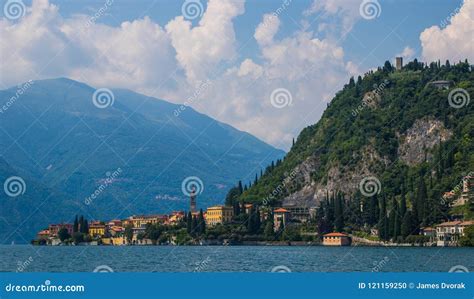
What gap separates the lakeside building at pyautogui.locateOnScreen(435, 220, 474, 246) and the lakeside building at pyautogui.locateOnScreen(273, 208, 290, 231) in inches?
1158

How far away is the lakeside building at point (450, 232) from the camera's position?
103188 millimetres

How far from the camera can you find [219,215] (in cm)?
13538

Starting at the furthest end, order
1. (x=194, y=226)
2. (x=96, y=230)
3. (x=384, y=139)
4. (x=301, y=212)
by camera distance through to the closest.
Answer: (x=384, y=139) < (x=301, y=212) < (x=96, y=230) < (x=194, y=226)

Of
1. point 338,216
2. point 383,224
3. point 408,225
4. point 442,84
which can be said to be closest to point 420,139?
point 442,84

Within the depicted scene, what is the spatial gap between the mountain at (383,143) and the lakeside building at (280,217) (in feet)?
9.75

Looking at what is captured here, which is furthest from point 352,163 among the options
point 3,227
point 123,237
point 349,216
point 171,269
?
point 171,269

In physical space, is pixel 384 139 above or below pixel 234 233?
above

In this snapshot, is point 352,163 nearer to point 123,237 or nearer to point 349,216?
point 349,216

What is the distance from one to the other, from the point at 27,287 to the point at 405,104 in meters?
149

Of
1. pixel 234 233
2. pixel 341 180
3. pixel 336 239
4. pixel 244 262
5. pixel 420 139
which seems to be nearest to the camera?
pixel 244 262

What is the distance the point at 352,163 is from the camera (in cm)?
15812

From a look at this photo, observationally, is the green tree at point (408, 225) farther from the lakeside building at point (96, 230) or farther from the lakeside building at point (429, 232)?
the lakeside building at point (96, 230)

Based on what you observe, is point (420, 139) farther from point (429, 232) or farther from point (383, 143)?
point (429, 232)

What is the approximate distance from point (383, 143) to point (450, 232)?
5563cm
